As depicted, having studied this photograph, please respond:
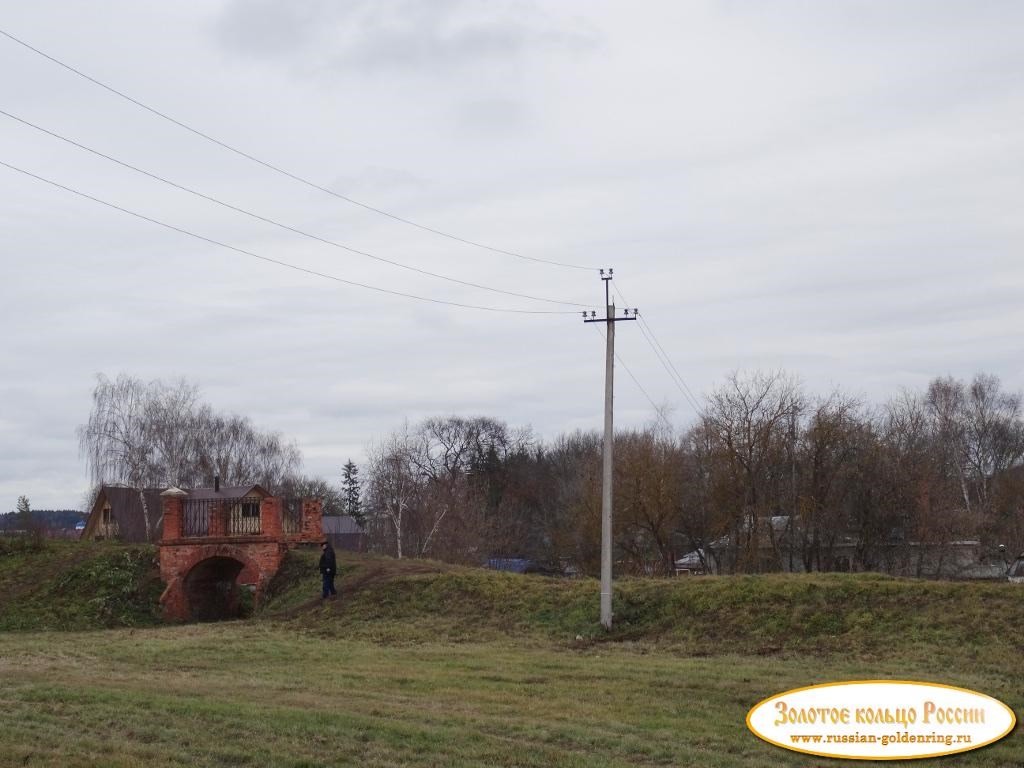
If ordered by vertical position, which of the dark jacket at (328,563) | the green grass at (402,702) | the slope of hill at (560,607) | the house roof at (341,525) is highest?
the house roof at (341,525)

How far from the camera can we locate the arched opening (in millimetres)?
28750

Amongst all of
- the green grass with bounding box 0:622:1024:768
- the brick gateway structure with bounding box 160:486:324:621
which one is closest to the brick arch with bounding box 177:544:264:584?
the brick gateway structure with bounding box 160:486:324:621

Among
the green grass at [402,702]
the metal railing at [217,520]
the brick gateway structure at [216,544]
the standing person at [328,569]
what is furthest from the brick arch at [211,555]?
the green grass at [402,702]

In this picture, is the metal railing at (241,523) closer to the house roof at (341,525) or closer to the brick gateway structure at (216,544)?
the brick gateway structure at (216,544)

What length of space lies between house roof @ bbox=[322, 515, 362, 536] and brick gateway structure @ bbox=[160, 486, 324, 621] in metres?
41.3

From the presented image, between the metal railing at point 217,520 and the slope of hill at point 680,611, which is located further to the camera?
the metal railing at point 217,520

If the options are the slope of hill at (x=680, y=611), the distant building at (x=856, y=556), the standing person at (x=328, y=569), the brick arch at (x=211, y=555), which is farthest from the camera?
the distant building at (x=856, y=556)

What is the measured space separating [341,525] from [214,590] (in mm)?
43369

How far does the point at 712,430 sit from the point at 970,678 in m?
32.9

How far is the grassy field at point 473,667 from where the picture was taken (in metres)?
11.2

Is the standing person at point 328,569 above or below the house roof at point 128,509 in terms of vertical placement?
below

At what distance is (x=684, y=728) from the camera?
12.6 m

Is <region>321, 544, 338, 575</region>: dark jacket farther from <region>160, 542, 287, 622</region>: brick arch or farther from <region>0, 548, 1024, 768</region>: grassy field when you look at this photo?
<region>160, 542, 287, 622</region>: brick arch

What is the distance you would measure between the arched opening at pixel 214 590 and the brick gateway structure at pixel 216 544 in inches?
1.1
